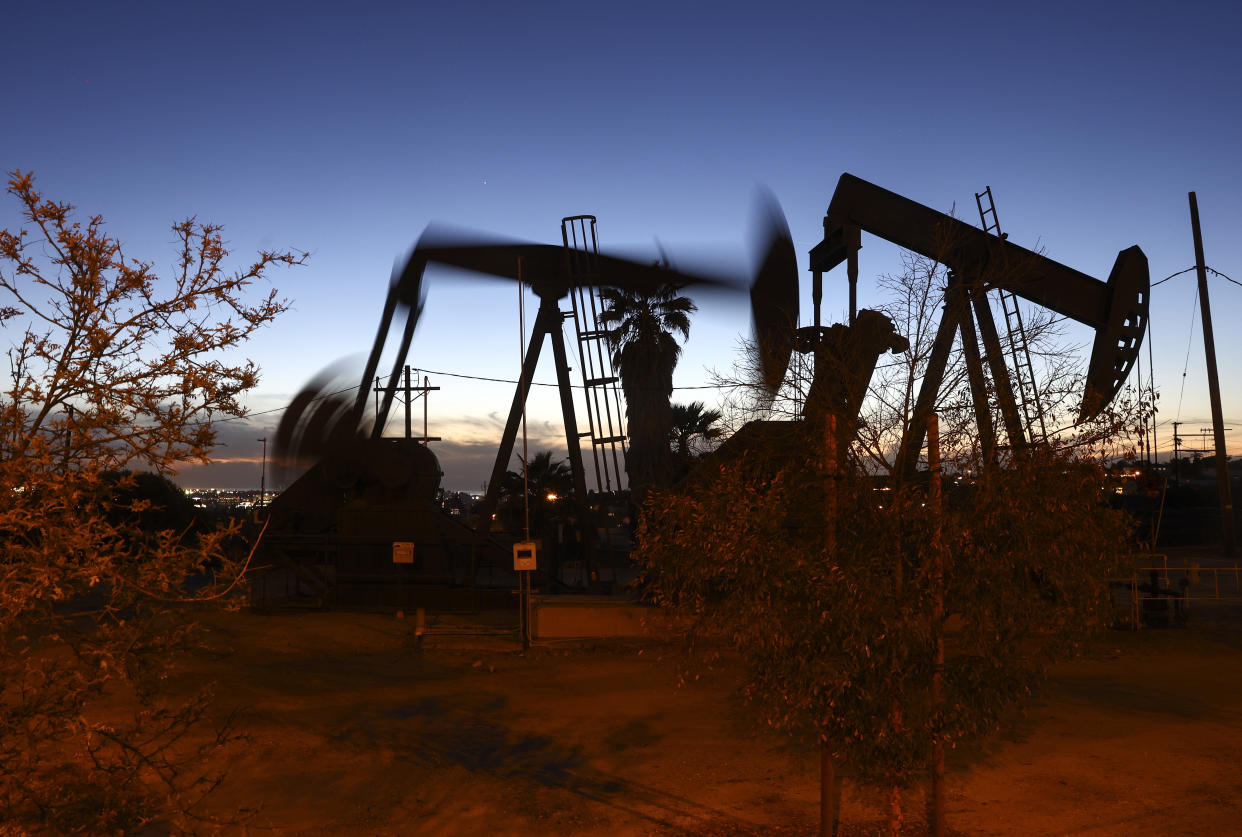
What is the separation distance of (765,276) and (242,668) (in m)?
18.9

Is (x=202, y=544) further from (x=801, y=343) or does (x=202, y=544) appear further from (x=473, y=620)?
(x=473, y=620)

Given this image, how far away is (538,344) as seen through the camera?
28.1 meters

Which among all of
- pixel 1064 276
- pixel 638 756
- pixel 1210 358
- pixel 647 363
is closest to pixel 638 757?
pixel 638 756

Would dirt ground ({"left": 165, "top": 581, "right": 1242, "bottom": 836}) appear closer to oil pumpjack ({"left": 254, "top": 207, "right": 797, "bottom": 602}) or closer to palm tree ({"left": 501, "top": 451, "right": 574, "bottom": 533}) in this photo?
oil pumpjack ({"left": 254, "top": 207, "right": 797, "bottom": 602})

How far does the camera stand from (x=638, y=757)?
1126 cm

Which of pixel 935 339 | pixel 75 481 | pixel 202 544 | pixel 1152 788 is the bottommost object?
pixel 1152 788

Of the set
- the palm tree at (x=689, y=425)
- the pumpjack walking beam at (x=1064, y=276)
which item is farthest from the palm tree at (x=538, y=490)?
the pumpjack walking beam at (x=1064, y=276)

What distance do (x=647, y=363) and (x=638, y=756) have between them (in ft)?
76.8

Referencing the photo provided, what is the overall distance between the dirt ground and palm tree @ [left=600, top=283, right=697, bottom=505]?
12217 mm

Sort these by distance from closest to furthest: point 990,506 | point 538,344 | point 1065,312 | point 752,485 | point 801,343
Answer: point 990,506 → point 752,485 → point 801,343 → point 1065,312 → point 538,344

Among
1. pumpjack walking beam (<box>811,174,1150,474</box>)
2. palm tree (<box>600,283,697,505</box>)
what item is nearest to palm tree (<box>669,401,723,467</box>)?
palm tree (<box>600,283,697,505</box>)

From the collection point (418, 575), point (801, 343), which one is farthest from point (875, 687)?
point (418, 575)

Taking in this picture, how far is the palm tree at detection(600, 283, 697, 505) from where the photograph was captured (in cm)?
2998

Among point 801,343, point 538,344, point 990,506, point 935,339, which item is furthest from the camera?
point 538,344
